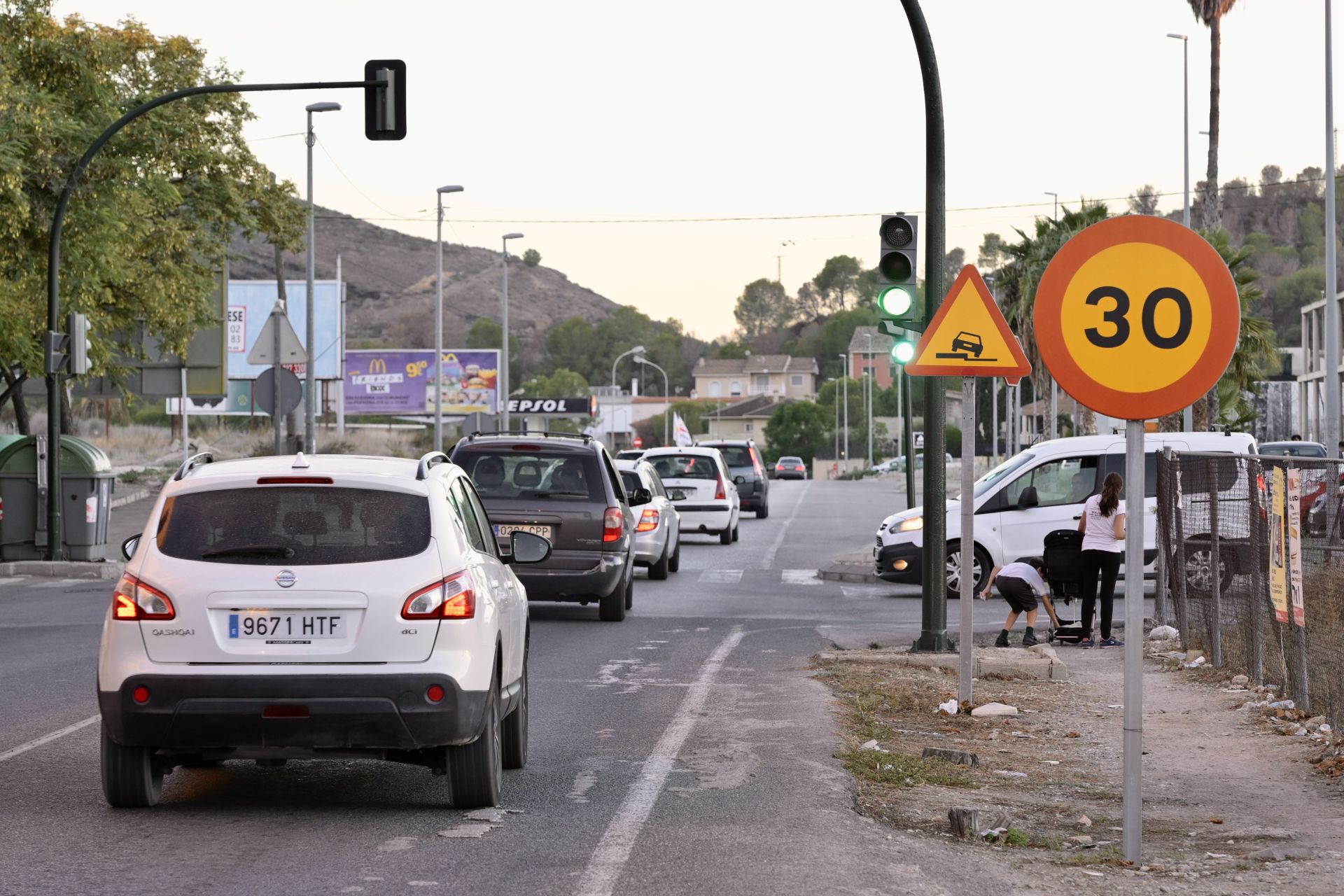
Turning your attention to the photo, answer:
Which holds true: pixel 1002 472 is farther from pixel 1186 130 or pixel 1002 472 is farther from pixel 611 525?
pixel 1186 130

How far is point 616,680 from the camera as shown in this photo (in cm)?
1312

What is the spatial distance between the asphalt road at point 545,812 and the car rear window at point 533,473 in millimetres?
3684

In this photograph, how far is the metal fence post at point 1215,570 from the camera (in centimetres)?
1370

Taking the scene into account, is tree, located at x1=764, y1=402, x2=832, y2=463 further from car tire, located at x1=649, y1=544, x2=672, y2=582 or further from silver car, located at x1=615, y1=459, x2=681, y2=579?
car tire, located at x1=649, y1=544, x2=672, y2=582

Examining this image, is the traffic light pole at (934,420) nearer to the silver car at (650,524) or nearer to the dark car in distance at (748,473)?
the silver car at (650,524)

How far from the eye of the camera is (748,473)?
144ft

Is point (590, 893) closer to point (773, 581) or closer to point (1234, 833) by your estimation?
point (1234, 833)

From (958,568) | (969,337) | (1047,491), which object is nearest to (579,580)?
(958,568)

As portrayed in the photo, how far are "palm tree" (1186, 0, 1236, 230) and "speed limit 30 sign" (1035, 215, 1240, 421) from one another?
41582mm

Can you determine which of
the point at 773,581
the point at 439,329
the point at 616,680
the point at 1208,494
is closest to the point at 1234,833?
the point at 616,680

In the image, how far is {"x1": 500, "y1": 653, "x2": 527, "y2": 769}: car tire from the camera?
8.91 meters

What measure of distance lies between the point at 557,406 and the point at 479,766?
292 feet

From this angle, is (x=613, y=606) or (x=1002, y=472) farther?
(x=1002, y=472)

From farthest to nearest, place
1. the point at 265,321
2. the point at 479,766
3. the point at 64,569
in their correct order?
1. the point at 265,321
2. the point at 64,569
3. the point at 479,766
